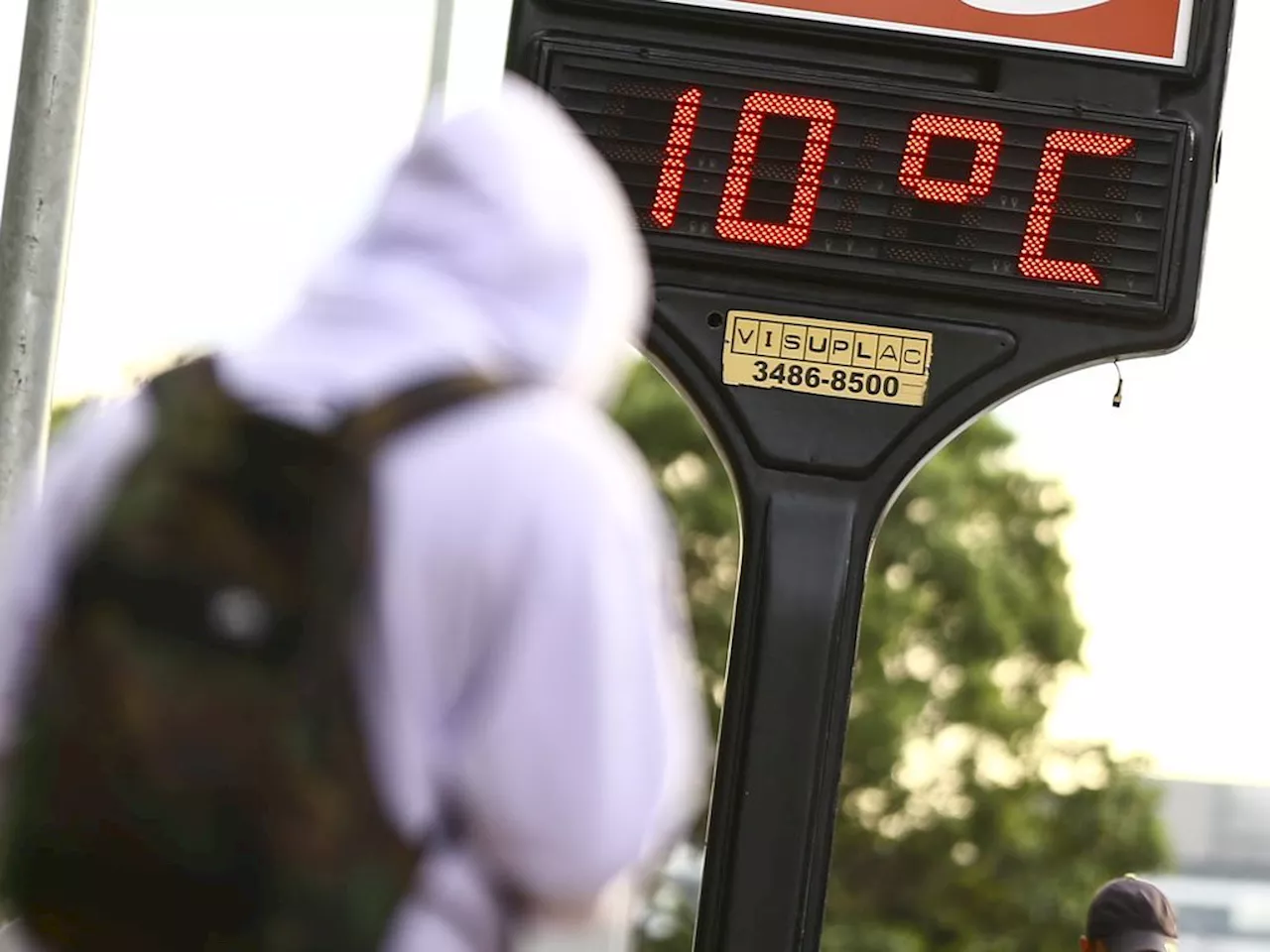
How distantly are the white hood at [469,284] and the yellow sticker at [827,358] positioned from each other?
244 centimetres

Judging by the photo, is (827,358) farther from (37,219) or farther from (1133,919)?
(37,219)

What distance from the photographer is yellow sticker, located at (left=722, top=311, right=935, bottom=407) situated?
13.7 ft

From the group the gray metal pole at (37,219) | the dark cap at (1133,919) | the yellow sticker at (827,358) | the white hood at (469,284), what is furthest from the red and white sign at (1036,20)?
the white hood at (469,284)

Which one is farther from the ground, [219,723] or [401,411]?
[401,411]

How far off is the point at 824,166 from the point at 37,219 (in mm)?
1565

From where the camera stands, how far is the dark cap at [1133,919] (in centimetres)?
451

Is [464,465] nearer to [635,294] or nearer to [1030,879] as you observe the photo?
[635,294]

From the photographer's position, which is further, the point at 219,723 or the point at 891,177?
the point at 891,177

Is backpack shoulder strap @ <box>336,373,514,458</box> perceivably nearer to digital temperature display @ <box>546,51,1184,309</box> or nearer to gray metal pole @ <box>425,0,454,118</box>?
digital temperature display @ <box>546,51,1184,309</box>

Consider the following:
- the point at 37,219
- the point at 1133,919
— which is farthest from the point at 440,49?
the point at 1133,919

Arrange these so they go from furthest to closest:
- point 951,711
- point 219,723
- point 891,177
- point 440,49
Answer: point 951,711, point 440,49, point 891,177, point 219,723

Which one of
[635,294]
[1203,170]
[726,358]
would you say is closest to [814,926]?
[726,358]

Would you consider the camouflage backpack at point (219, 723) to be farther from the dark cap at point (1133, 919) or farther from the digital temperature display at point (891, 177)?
the dark cap at point (1133, 919)

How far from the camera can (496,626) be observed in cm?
154
